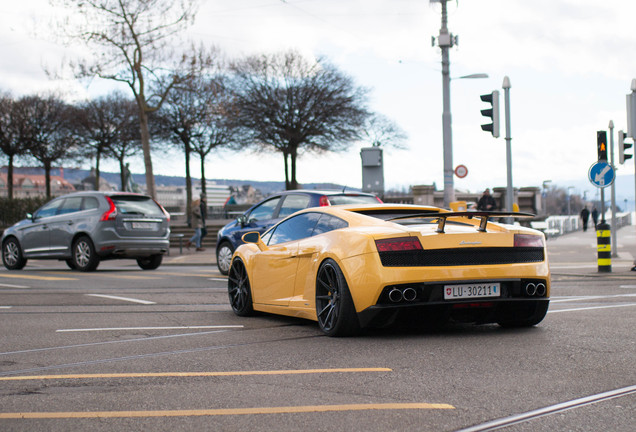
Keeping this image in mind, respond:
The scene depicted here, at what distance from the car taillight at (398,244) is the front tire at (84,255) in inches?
452

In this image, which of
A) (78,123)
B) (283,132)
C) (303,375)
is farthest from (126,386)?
(78,123)

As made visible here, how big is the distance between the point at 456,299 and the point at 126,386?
2927 millimetres

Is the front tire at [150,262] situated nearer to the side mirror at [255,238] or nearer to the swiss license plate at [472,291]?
the side mirror at [255,238]

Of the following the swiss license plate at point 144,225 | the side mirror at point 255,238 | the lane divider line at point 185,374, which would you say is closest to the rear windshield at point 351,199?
the side mirror at point 255,238

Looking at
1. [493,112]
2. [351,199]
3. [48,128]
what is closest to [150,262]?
[351,199]

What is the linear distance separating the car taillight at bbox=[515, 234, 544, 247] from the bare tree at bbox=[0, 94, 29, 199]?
53411 millimetres

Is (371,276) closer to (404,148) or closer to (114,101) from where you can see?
(114,101)

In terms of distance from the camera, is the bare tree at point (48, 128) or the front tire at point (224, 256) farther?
the bare tree at point (48, 128)

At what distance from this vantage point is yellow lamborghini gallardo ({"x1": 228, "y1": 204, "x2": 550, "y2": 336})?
6.70m

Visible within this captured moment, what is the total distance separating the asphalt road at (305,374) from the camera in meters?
4.15

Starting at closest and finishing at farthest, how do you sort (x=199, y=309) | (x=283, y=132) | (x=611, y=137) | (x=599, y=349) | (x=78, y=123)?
(x=599, y=349) < (x=199, y=309) < (x=611, y=137) < (x=283, y=132) < (x=78, y=123)

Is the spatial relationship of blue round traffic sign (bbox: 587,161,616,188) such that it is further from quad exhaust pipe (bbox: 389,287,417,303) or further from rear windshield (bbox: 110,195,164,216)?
quad exhaust pipe (bbox: 389,287,417,303)

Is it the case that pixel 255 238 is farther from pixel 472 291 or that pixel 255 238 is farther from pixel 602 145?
pixel 602 145

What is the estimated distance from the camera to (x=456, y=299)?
6824mm
